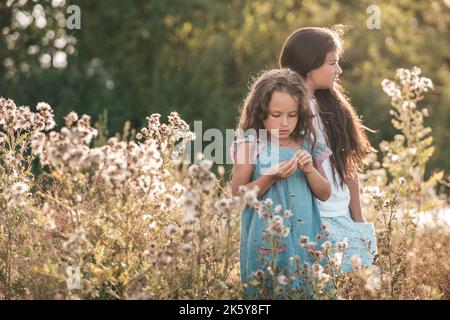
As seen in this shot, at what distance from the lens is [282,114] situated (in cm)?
372

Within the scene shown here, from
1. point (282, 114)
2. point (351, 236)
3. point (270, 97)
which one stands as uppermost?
point (270, 97)

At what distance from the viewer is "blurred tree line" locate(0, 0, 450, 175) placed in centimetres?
1320

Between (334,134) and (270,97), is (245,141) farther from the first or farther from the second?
(334,134)

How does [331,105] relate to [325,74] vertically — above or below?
below

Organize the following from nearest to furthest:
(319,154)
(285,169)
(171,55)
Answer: (285,169), (319,154), (171,55)

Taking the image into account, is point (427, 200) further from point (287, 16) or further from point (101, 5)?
point (287, 16)

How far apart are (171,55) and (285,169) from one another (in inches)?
466

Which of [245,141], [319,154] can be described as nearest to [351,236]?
[319,154]

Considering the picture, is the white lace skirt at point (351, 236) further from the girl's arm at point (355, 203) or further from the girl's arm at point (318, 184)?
the girl's arm at point (318, 184)

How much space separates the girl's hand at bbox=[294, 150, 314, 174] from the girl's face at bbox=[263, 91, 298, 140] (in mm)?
197

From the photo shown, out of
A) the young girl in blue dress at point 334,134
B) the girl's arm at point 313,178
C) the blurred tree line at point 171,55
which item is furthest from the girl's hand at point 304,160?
the blurred tree line at point 171,55

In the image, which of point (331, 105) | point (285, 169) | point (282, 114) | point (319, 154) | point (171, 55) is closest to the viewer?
point (285, 169)

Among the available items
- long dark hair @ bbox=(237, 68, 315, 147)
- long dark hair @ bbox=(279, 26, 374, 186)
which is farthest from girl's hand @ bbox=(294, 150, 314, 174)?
long dark hair @ bbox=(279, 26, 374, 186)

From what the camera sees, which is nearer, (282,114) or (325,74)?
(282,114)
